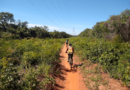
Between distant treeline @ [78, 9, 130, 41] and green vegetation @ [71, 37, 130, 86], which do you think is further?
distant treeline @ [78, 9, 130, 41]

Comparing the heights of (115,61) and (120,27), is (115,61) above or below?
below

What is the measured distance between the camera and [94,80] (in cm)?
434

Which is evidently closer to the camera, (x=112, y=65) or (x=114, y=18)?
(x=112, y=65)

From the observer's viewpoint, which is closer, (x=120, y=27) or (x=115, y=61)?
(x=115, y=61)

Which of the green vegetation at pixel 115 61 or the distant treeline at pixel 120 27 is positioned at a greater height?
the distant treeline at pixel 120 27

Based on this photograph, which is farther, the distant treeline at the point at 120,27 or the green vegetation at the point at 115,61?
the distant treeline at the point at 120,27

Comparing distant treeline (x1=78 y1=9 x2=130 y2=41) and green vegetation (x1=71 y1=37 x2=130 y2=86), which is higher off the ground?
distant treeline (x1=78 y1=9 x2=130 y2=41)

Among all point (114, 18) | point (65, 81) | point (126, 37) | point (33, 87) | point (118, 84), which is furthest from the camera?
point (114, 18)

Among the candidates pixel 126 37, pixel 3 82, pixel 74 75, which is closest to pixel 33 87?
pixel 3 82

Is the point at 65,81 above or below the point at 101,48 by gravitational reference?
below

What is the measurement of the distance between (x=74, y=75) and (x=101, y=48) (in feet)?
10.2

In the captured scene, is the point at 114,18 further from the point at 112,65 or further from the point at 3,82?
the point at 3,82

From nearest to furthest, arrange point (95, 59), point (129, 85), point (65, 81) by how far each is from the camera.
A: point (129, 85) < point (65, 81) < point (95, 59)

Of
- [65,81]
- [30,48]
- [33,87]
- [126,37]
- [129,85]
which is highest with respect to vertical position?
[126,37]
